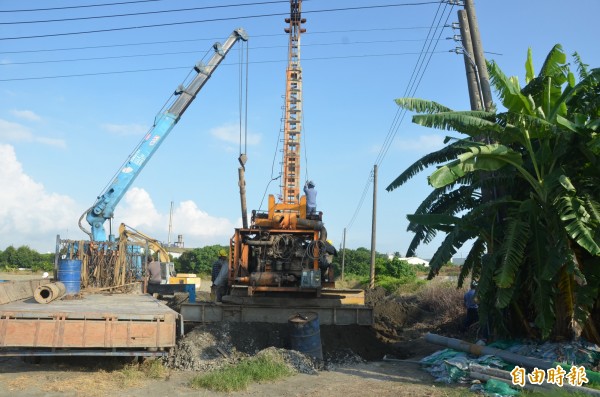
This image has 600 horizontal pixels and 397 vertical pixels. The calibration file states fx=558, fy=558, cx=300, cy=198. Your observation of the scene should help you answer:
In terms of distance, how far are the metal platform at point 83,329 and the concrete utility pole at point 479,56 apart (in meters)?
7.98

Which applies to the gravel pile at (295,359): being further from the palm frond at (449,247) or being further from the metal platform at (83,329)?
the palm frond at (449,247)

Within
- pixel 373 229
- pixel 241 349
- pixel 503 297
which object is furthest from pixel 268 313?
pixel 373 229

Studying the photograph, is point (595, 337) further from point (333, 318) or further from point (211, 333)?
point (211, 333)

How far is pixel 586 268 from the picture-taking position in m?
9.72

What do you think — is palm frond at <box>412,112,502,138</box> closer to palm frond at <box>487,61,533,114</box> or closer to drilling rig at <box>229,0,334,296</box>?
palm frond at <box>487,61,533,114</box>

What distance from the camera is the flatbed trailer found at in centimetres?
852

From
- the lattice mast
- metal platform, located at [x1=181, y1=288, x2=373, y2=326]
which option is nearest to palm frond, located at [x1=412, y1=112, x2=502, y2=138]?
metal platform, located at [x1=181, y1=288, x2=373, y2=326]

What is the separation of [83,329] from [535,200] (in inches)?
311

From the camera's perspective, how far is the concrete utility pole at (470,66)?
12660mm

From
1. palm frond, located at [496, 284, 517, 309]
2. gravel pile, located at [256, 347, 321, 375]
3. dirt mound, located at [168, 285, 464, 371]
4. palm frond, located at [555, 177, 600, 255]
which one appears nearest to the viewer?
palm frond, located at [555, 177, 600, 255]

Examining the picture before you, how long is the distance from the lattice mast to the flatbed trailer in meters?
21.5

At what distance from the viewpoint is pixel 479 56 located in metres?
12.7

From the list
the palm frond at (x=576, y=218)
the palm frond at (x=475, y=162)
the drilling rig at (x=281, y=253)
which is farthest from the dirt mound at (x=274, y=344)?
the palm frond at (x=576, y=218)

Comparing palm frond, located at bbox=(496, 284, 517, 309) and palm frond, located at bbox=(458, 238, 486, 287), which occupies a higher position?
palm frond, located at bbox=(458, 238, 486, 287)
